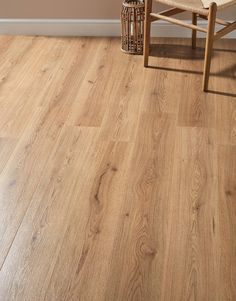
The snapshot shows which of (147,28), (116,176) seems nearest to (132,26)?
(147,28)

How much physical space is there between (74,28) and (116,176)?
150 cm

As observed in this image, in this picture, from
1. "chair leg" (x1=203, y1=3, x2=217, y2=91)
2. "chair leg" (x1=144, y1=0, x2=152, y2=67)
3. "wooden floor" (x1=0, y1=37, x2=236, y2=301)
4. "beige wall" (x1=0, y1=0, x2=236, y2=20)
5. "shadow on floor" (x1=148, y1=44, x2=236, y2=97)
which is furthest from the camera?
"beige wall" (x1=0, y1=0, x2=236, y2=20)

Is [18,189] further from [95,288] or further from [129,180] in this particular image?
[95,288]

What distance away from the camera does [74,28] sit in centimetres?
321

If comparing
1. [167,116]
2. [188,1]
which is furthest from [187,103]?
[188,1]

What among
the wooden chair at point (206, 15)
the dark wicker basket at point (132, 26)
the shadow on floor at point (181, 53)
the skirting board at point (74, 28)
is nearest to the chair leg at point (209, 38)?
the wooden chair at point (206, 15)

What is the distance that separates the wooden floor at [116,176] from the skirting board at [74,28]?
7.3 inches

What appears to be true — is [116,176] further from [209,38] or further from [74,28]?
[74,28]

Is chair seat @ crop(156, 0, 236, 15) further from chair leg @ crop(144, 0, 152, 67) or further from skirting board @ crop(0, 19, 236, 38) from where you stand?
skirting board @ crop(0, 19, 236, 38)

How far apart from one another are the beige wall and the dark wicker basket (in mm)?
243

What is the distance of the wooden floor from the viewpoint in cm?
164

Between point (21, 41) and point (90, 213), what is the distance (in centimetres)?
171

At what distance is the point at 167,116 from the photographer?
7.94 ft

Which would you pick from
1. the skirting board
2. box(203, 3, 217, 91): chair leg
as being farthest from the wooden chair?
the skirting board
